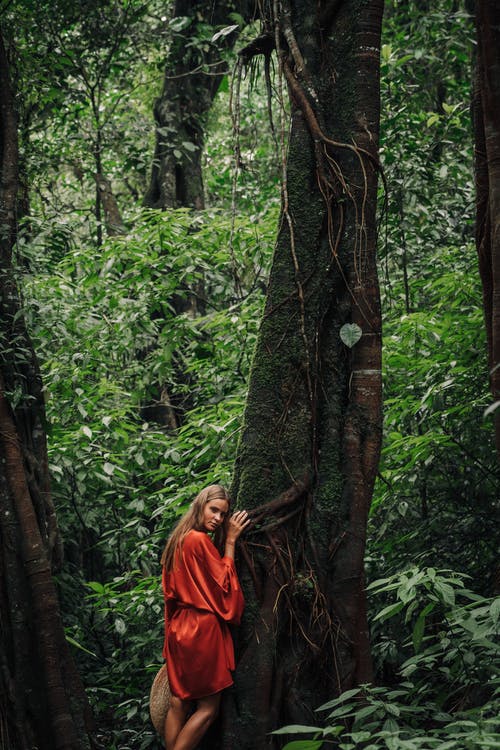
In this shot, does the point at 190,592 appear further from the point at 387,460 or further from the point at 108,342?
the point at 108,342

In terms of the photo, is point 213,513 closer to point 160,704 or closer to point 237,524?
point 237,524

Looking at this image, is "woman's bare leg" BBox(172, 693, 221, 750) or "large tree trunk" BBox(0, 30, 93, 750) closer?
"woman's bare leg" BBox(172, 693, 221, 750)

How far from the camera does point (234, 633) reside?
154 inches

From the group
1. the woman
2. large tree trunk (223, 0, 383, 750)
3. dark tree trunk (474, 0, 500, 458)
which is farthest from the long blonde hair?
dark tree trunk (474, 0, 500, 458)

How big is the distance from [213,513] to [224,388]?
333cm

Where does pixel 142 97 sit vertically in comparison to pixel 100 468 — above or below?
above

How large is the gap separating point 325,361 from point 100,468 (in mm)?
3014

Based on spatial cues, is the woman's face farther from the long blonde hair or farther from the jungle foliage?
the jungle foliage

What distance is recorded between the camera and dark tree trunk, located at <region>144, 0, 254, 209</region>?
34.0 feet

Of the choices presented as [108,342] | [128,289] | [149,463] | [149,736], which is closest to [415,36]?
[128,289]

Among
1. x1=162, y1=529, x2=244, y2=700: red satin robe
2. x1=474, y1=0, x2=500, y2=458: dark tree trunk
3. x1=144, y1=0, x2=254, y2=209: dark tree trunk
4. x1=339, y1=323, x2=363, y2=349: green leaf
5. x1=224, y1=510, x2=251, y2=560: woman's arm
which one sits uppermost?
x1=144, y1=0, x2=254, y2=209: dark tree trunk

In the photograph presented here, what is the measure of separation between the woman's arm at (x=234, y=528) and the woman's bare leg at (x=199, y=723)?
0.69 m

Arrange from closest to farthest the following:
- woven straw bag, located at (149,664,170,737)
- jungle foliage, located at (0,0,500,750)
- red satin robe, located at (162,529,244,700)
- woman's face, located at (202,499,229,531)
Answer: red satin robe, located at (162,529,244,700) → woman's face, located at (202,499,229,531) → woven straw bag, located at (149,664,170,737) → jungle foliage, located at (0,0,500,750)

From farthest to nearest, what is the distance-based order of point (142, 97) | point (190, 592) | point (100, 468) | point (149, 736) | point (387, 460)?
Result: point (142, 97), point (100, 468), point (387, 460), point (149, 736), point (190, 592)
